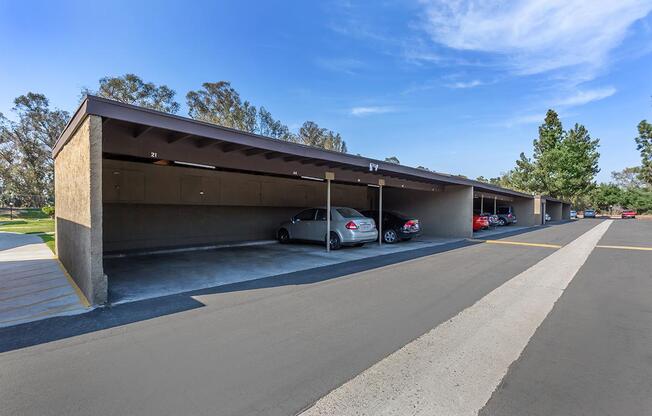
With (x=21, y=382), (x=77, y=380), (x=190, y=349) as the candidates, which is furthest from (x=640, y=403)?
(x=21, y=382)

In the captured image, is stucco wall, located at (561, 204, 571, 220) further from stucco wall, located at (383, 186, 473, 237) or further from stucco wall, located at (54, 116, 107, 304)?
stucco wall, located at (54, 116, 107, 304)

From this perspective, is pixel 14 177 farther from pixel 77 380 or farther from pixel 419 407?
pixel 419 407

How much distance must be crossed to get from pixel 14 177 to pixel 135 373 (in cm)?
4671

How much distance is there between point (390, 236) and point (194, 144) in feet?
28.4

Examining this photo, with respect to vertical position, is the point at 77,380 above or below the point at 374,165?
below

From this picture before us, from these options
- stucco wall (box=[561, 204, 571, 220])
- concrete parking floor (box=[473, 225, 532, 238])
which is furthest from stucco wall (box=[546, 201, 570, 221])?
concrete parking floor (box=[473, 225, 532, 238])

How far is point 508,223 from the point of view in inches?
1103

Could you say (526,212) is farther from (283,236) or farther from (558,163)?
(283,236)

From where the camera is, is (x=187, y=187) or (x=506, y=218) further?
(x=506, y=218)

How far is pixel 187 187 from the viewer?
38.3 feet

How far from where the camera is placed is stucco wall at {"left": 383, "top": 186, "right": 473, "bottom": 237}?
16734 mm

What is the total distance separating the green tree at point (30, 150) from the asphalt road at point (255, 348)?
38907 millimetres

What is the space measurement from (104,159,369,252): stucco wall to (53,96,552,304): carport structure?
0.03 m

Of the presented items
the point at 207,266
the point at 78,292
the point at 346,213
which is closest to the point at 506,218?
the point at 346,213
